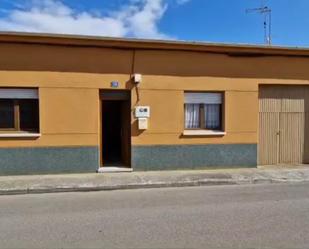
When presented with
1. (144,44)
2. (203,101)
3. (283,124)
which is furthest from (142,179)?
(283,124)

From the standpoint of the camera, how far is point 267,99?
11883 millimetres

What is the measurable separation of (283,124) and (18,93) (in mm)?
8451

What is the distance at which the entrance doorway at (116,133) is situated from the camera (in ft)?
37.0

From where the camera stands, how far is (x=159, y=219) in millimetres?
6082

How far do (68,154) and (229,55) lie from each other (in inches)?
229

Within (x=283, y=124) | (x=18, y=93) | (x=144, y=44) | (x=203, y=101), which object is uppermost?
(x=144, y=44)

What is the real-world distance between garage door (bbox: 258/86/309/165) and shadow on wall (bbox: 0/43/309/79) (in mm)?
593

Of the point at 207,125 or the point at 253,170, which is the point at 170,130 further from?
the point at 253,170

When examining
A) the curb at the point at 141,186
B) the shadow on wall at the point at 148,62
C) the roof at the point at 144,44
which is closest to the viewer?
the curb at the point at 141,186

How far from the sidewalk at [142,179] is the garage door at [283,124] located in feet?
3.60

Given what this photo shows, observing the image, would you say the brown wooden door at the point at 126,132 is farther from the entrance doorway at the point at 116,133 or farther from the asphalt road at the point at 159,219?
the asphalt road at the point at 159,219

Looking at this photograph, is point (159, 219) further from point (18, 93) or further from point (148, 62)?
point (18, 93)

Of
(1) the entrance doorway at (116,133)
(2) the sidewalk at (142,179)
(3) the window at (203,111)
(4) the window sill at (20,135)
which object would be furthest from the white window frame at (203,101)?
(4) the window sill at (20,135)

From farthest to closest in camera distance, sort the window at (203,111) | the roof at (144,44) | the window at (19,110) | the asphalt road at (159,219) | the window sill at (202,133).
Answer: the window at (203,111) → the window sill at (202,133) → the window at (19,110) → the roof at (144,44) → the asphalt road at (159,219)
